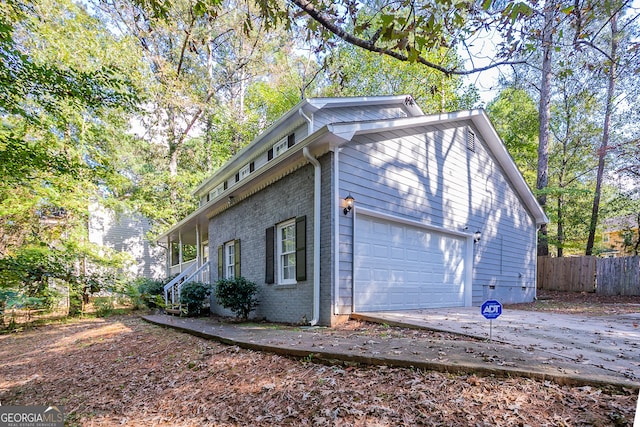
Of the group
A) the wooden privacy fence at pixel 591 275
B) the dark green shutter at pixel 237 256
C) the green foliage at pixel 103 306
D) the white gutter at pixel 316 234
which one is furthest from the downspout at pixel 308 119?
the wooden privacy fence at pixel 591 275

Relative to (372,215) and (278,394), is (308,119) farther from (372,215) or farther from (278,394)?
(278,394)

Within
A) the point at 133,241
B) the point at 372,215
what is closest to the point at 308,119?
the point at 372,215

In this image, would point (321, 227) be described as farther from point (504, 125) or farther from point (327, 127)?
point (504, 125)

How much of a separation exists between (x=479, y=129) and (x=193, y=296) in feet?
32.9

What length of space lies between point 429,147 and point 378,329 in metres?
5.04

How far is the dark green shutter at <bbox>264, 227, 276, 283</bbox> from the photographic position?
7.89 metres

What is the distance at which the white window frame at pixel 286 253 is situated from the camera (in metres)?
7.38

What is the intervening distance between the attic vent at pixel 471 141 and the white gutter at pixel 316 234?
5666mm

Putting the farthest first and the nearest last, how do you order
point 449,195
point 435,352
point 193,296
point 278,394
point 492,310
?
point 193,296 → point 449,195 → point 492,310 → point 435,352 → point 278,394

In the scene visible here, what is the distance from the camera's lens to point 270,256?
7977mm

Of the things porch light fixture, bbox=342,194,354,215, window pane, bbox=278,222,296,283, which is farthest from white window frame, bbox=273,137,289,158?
porch light fixture, bbox=342,194,354,215

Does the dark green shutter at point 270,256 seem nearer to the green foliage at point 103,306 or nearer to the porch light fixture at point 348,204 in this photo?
the porch light fixture at point 348,204

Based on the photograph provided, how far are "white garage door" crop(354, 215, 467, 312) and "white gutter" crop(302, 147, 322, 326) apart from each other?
29.1 inches

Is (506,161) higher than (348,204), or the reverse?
(506,161)
